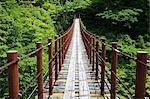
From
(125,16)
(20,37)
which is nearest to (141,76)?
(20,37)

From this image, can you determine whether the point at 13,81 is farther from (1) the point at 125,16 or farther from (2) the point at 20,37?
(1) the point at 125,16

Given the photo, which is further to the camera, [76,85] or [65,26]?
[65,26]

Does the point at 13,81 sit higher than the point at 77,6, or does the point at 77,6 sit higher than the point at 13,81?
the point at 77,6

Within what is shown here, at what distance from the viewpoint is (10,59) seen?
121 inches

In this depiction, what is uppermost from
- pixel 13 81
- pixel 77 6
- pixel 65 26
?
pixel 77 6

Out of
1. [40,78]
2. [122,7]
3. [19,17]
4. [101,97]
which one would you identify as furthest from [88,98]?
[122,7]

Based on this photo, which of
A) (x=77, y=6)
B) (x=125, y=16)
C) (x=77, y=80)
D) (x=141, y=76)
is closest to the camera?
(x=141, y=76)

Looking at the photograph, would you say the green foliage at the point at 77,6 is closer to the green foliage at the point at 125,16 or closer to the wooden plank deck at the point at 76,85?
the green foliage at the point at 125,16

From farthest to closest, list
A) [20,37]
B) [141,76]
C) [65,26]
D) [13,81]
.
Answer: [65,26] → [20,37] → [141,76] → [13,81]

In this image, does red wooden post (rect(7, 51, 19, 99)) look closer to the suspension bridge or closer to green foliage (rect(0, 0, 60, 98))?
the suspension bridge

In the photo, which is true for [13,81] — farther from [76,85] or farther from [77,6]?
[77,6]

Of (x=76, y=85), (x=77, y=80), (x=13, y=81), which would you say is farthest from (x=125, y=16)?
(x=13, y=81)

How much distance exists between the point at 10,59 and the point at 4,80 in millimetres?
10097

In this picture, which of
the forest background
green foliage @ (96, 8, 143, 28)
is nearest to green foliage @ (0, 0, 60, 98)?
the forest background
